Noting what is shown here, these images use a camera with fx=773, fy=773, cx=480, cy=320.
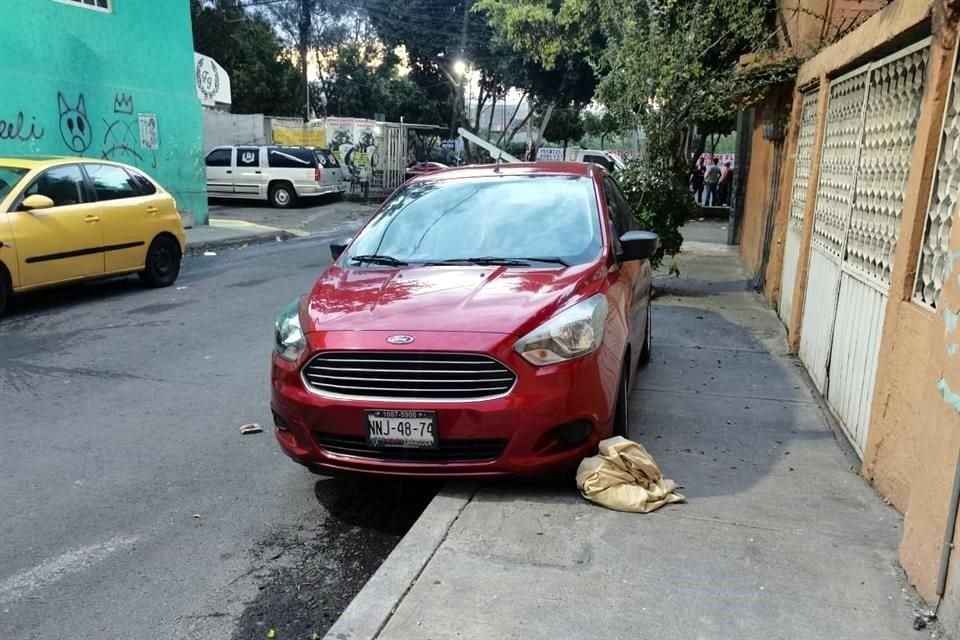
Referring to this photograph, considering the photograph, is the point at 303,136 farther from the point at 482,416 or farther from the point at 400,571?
the point at 400,571

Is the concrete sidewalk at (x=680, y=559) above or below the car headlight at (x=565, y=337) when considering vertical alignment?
below

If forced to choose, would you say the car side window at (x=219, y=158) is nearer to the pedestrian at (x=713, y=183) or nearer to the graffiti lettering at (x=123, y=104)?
the graffiti lettering at (x=123, y=104)

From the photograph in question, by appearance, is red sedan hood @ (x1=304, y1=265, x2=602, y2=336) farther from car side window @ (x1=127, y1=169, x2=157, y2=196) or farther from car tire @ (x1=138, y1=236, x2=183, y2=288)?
car side window @ (x1=127, y1=169, x2=157, y2=196)

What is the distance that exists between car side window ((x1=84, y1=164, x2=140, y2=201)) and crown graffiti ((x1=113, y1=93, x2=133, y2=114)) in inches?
206

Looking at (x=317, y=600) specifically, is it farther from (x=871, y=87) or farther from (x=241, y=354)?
(x=871, y=87)


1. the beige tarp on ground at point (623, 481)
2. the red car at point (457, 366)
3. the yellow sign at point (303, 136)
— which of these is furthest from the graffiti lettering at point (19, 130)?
the yellow sign at point (303, 136)

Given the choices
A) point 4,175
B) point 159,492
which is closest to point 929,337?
point 159,492

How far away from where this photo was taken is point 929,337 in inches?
135

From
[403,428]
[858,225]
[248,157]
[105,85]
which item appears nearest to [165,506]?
[403,428]

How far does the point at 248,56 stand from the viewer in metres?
34.7

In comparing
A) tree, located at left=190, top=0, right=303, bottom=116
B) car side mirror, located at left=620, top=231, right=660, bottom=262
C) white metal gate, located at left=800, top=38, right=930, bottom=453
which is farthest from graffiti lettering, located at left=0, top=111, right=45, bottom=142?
tree, located at left=190, top=0, right=303, bottom=116

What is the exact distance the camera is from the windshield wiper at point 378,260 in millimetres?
4649

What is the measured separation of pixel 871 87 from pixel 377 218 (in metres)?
3.49

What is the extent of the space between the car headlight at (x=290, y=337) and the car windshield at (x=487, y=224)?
73cm
